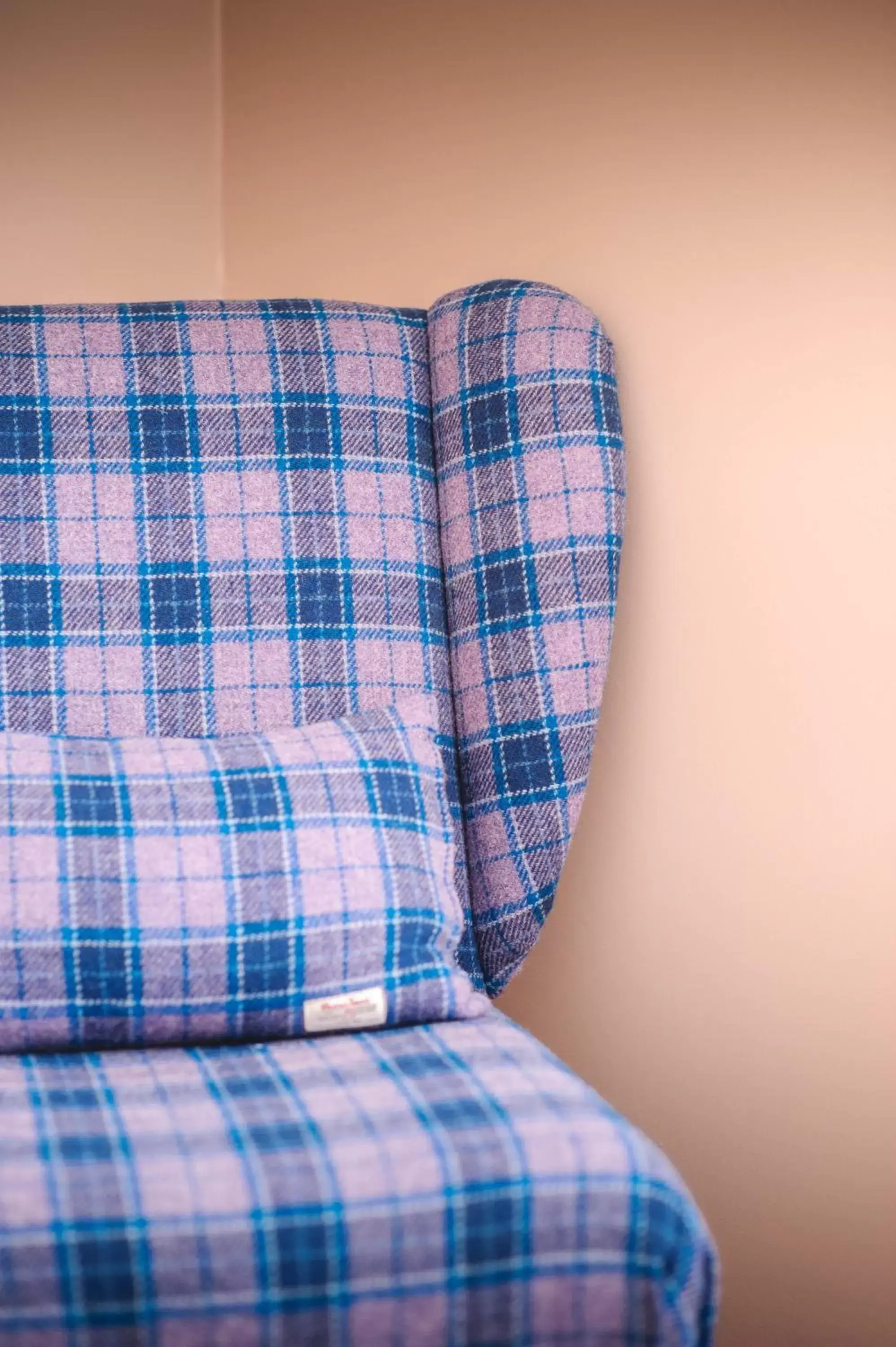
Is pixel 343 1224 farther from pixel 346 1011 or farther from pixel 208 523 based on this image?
pixel 208 523

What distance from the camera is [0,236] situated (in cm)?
187

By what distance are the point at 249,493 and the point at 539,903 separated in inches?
22.3

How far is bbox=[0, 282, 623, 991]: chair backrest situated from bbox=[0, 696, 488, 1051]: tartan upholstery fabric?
0.16 meters

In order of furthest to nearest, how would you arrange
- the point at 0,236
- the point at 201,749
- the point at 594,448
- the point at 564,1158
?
1. the point at 0,236
2. the point at 594,448
3. the point at 201,749
4. the point at 564,1158

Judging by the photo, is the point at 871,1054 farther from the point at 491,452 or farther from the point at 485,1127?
the point at 491,452

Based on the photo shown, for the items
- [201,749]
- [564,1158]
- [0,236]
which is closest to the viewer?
[564,1158]

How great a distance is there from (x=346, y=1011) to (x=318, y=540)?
0.54 metres

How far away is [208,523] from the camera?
1.55 metres

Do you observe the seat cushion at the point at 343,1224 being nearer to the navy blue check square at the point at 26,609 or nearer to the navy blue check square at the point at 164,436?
the navy blue check square at the point at 26,609

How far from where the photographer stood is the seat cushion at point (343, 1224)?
3.24ft

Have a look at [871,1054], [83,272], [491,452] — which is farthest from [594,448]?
[83,272]

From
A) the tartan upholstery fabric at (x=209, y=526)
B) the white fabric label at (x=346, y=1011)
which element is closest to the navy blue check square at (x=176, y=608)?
the tartan upholstery fabric at (x=209, y=526)

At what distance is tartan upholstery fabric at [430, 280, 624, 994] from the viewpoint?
1523 millimetres

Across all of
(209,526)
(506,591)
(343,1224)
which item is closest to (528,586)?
(506,591)
